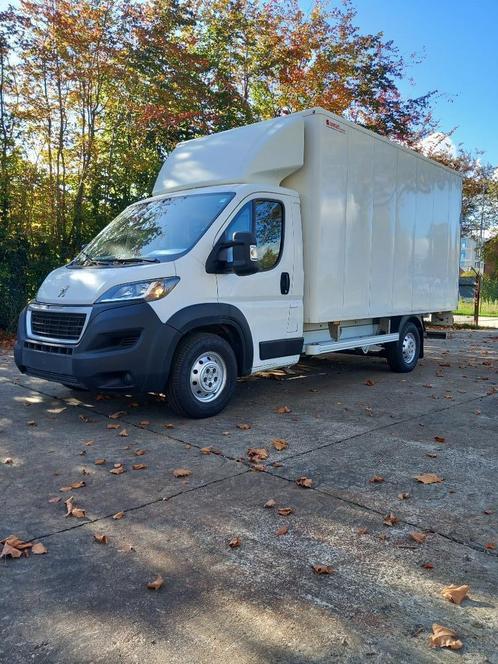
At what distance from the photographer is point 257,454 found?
4691 millimetres

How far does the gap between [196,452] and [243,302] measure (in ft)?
6.30

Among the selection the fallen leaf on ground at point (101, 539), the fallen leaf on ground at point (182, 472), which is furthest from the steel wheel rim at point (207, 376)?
the fallen leaf on ground at point (101, 539)

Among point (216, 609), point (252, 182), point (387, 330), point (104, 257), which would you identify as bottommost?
point (216, 609)

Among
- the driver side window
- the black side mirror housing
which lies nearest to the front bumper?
the black side mirror housing

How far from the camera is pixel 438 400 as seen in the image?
7.04m

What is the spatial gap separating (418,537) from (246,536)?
1.03 m

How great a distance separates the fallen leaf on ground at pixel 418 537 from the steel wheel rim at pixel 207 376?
292 cm

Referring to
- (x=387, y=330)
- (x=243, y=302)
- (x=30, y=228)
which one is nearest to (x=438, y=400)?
(x=387, y=330)

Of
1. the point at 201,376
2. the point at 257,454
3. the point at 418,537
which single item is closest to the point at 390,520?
the point at 418,537

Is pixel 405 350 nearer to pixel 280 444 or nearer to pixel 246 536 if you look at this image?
pixel 280 444

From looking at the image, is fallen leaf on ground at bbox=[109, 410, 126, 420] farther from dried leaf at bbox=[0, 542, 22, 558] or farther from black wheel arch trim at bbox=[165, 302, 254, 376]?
dried leaf at bbox=[0, 542, 22, 558]

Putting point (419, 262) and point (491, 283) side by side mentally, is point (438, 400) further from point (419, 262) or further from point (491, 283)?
point (491, 283)

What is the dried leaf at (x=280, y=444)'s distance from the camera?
16.1 ft

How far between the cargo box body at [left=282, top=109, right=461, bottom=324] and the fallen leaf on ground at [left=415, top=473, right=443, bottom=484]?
9.61 ft
